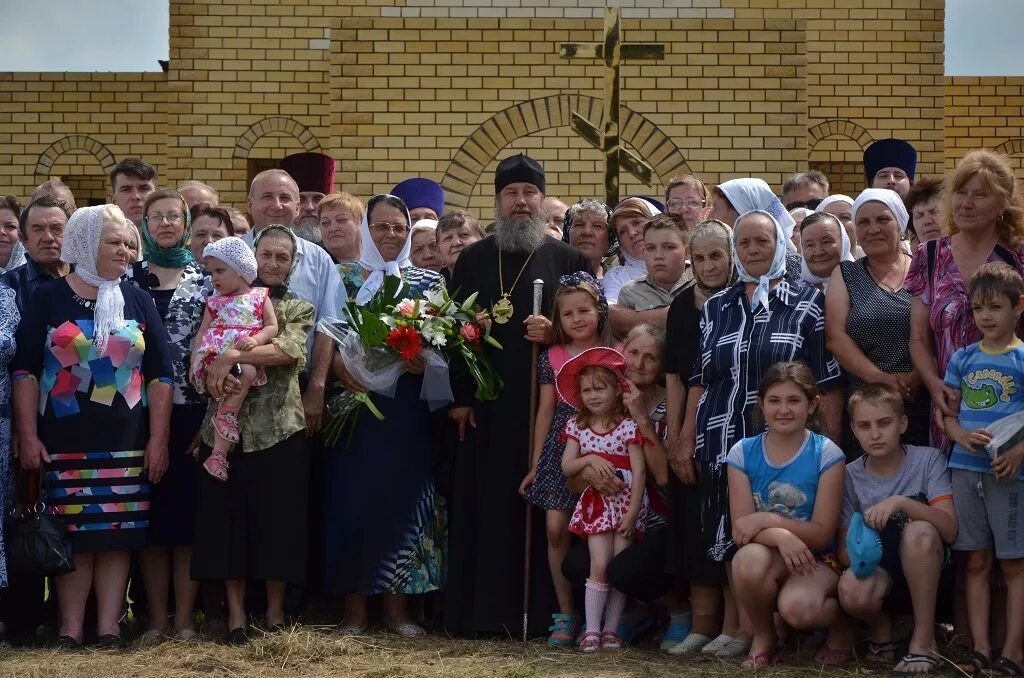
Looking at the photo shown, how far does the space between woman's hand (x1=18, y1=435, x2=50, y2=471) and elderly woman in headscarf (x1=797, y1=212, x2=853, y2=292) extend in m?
3.38

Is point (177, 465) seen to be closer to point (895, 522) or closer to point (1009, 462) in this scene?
point (895, 522)

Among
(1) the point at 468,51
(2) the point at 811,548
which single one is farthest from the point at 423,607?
(1) the point at 468,51

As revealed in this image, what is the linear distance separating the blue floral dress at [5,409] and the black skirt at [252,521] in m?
0.81

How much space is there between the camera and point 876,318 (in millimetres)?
6137

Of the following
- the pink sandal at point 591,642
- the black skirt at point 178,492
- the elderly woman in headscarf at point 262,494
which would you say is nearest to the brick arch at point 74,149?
the black skirt at point 178,492

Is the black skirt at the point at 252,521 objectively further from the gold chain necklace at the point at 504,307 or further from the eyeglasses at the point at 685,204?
the eyeglasses at the point at 685,204

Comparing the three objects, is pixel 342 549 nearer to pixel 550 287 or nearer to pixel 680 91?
pixel 550 287

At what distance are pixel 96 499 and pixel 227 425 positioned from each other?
0.64 meters

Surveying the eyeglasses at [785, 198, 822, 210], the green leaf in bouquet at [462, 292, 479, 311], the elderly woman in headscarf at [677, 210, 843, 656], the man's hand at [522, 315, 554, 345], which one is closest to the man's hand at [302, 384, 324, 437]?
the green leaf in bouquet at [462, 292, 479, 311]

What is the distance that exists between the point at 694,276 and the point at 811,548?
1427mm

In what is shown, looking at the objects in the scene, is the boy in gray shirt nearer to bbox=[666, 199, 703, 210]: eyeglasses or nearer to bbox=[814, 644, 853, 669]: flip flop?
bbox=[814, 644, 853, 669]: flip flop

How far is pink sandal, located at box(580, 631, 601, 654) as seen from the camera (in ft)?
20.6

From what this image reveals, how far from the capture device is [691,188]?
8227 mm

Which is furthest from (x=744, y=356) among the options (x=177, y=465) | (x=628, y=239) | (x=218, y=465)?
(x=177, y=465)
